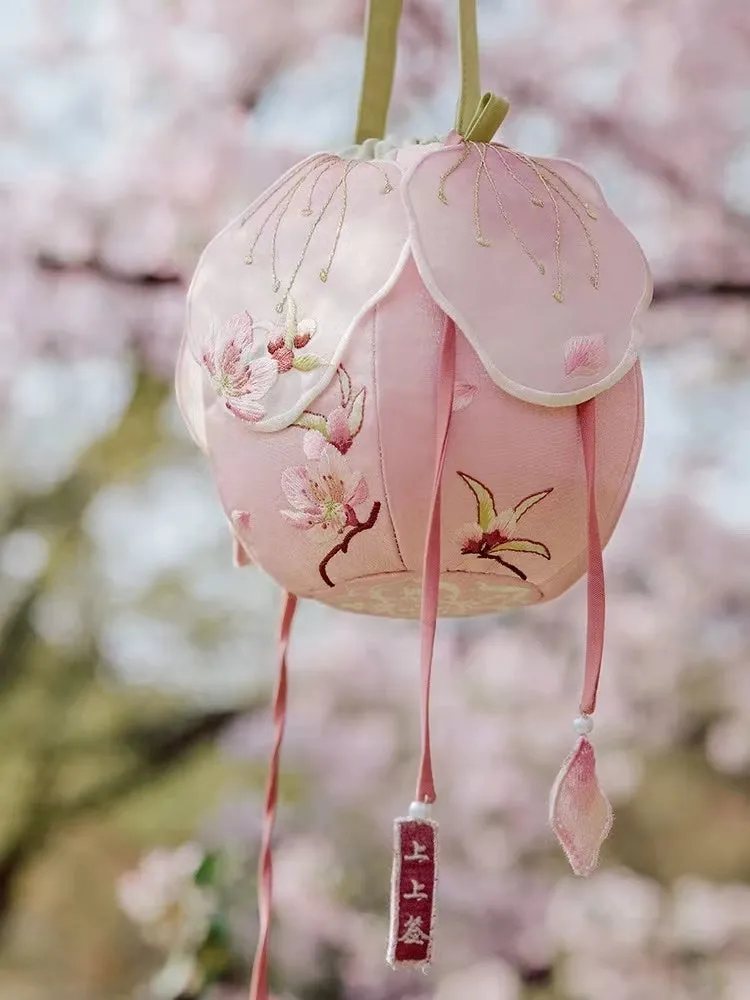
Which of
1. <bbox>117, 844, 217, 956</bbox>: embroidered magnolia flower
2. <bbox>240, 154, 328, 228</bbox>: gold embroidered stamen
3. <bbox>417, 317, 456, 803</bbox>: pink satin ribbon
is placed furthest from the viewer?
<bbox>117, 844, 217, 956</bbox>: embroidered magnolia flower

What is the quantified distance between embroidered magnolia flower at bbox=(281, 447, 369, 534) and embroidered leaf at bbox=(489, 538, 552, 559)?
3.6 inches

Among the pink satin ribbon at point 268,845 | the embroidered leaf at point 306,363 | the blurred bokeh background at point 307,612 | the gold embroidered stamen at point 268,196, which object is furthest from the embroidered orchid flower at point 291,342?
the blurred bokeh background at point 307,612

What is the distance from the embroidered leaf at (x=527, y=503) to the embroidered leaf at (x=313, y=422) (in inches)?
4.9

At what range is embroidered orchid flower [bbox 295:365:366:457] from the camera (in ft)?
2.30

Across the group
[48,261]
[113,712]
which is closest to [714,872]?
[113,712]

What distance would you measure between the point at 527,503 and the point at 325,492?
12 centimetres

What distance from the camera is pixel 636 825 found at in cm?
167

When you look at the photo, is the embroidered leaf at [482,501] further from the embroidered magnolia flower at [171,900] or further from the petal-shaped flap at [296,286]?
the embroidered magnolia flower at [171,900]

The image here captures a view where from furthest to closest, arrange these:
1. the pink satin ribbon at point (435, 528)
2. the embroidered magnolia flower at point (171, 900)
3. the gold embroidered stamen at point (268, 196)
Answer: the embroidered magnolia flower at point (171, 900) < the gold embroidered stamen at point (268, 196) < the pink satin ribbon at point (435, 528)

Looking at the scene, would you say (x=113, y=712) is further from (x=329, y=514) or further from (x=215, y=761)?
(x=329, y=514)

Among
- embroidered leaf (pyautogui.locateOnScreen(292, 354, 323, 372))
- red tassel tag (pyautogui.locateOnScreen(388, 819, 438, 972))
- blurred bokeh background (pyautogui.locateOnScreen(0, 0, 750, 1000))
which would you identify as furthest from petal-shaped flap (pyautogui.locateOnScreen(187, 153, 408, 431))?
blurred bokeh background (pyautogui.locateOnScreen(0, 0, 750, 1000))

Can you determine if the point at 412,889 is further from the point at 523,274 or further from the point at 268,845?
the point at 523,274

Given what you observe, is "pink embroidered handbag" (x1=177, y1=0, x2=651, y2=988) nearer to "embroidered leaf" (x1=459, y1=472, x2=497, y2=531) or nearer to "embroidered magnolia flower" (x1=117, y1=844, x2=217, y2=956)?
"embroidered leaf" (x1=459, y1=472, x2=497, y2=531)

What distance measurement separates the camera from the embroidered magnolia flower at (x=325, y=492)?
713 mm
